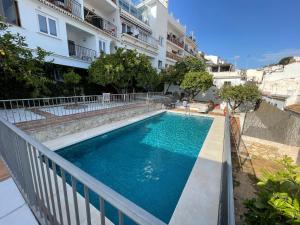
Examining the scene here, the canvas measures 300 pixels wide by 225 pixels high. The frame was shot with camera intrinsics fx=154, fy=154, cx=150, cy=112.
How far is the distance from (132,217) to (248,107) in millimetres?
17425

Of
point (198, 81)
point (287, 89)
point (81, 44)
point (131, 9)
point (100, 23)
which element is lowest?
point (287, 89)

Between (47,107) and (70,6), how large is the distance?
7.93 meters

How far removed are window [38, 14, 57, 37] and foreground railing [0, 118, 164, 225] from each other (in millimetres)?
10163

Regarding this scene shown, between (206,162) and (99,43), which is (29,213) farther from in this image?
(99,43)

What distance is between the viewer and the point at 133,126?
35.8 feet

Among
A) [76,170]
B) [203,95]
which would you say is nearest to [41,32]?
[76,170]

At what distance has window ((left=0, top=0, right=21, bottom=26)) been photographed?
8625 mm

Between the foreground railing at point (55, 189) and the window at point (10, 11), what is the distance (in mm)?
9689

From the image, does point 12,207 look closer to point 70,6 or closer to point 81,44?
point 70,6

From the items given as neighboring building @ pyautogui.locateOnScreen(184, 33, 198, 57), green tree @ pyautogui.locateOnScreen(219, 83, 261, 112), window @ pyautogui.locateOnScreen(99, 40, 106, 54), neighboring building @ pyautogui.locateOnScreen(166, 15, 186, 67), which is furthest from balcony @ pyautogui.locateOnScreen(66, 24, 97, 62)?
neighboring building @ pyautogui.locateOnScreen(184, 33, 198, 57)

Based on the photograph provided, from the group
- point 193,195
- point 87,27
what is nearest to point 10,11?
point 87,27

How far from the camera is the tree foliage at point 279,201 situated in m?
1.27

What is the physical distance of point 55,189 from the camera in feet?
5.61

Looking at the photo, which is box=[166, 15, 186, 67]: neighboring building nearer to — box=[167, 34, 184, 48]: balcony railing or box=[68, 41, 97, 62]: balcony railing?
box=[167, 34, 184, 48]: balcony railing
